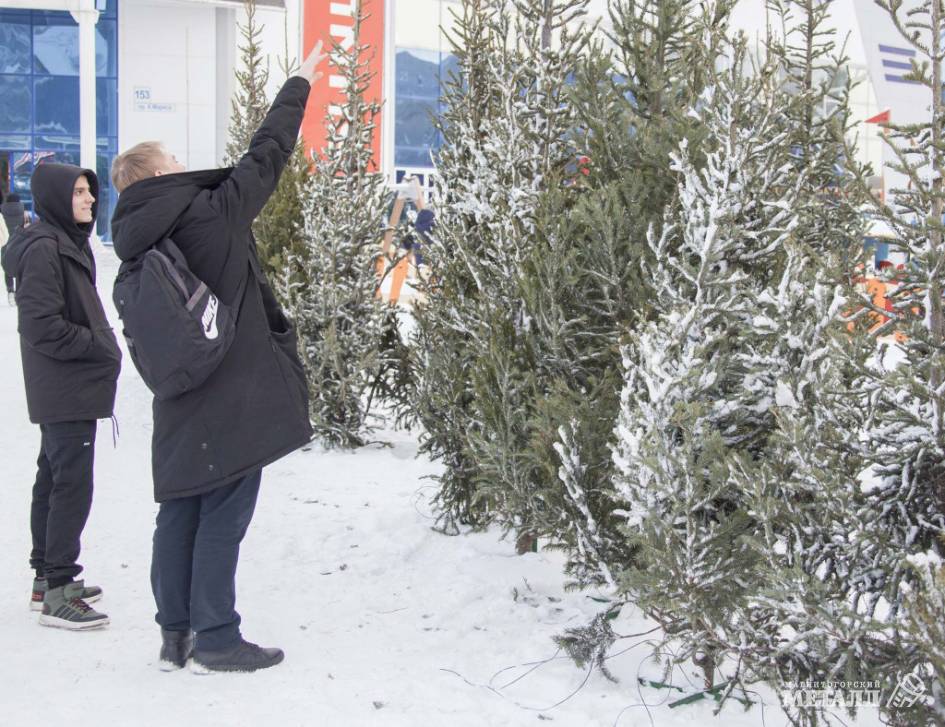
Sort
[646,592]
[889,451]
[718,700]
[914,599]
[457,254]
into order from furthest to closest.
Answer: [457,254], [718,700], [646,592], [889,451], [914,599]

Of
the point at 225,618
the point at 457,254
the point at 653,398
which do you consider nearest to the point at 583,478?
the point at 653,398

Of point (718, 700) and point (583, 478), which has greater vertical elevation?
point (583, 478)

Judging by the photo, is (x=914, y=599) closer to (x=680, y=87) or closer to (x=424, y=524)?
(x=680, y=87)

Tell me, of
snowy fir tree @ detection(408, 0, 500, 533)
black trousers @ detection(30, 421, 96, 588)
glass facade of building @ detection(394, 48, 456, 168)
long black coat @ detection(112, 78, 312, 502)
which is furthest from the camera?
glass facade of building @ detection(394, 48, 456, 168)

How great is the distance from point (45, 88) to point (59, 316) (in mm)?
25479

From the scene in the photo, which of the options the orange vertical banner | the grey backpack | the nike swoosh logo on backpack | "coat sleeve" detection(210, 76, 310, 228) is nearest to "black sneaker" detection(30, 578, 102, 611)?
the grey backpack

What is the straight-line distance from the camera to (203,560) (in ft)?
11.5

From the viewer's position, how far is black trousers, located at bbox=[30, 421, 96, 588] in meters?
4.09

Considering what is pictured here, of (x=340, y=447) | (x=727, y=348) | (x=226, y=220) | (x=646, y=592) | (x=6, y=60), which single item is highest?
(x=6, y=60)

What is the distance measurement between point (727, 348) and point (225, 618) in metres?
1.98

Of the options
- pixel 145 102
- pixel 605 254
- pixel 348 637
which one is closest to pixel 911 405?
pixel 605 254

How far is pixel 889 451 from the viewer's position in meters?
2.78

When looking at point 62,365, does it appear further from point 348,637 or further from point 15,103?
point 15,103

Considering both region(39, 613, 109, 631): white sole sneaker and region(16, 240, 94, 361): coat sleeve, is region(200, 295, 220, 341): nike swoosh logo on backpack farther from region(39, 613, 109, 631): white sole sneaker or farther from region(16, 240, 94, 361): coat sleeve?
region(39, 613, 109, 631): white sole sneaker
